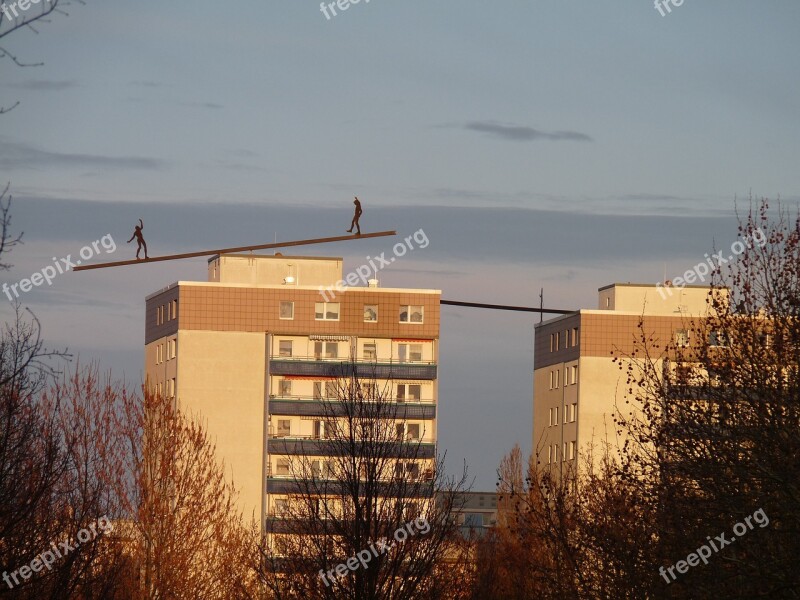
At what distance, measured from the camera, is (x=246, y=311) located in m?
103

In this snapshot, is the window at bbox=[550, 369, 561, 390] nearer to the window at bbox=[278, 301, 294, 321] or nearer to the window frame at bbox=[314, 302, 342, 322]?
the window frame at bbox=[314, 302, 342, 322]

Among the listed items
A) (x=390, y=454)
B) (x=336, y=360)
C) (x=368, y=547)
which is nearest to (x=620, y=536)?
(x=368, y=547)

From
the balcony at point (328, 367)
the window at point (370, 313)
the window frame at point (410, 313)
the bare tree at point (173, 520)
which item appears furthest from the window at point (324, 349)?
the bare tree at point (173, 520)

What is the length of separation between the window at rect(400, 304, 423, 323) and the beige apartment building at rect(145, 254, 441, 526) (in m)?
0.09

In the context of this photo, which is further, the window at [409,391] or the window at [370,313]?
the window at [370,313]

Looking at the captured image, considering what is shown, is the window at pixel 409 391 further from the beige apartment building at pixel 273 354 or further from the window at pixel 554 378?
the window at pixel 554 378

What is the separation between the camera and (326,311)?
104250 millimetres

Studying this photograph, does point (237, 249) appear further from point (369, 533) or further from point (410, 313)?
point (410, 313)

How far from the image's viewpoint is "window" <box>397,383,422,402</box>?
341 feet

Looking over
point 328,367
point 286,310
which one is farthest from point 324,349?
point 286,310

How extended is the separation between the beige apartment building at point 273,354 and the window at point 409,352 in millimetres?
70

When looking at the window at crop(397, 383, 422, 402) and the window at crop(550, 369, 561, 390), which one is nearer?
the window at crop(397, 383, 422, 402)

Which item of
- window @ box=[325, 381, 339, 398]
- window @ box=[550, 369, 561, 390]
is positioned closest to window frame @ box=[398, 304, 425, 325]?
window @ box=[550, 369, 561, 390]

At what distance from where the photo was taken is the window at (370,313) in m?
105
